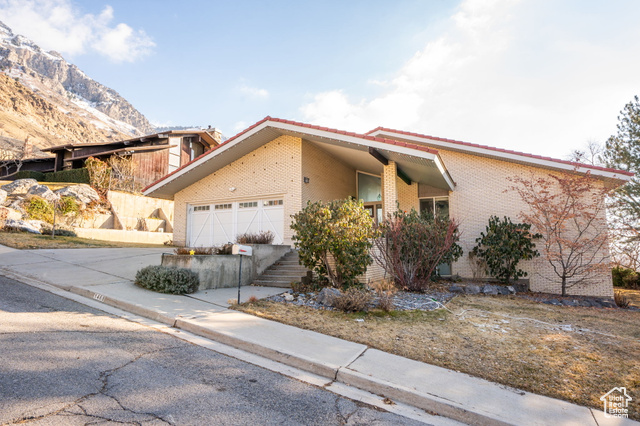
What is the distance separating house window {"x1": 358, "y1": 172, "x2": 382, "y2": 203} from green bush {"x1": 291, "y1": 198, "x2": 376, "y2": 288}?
21.2 ft

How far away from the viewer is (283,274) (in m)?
9.99

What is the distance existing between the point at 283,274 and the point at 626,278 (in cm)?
1496

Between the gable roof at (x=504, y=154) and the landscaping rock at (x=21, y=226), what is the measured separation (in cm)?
1604

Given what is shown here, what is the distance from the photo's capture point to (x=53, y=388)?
313 centimetres

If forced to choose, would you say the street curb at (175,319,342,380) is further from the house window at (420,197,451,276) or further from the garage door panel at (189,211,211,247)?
the house window at (420,197,451,276)

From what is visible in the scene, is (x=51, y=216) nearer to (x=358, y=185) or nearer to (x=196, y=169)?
(x=196, y=169)

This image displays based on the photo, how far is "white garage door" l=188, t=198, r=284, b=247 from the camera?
12.7m

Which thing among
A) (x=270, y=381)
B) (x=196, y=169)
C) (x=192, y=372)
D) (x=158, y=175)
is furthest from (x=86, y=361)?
(x=158, y=175)

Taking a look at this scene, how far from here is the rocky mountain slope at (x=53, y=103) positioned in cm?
6672

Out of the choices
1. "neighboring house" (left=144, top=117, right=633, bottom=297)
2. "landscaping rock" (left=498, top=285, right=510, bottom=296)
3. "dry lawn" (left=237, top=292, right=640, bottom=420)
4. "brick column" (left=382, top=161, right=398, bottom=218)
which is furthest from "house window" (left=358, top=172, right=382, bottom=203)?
"dry lawn" (left=237, top=292, right=640, bottom=420)

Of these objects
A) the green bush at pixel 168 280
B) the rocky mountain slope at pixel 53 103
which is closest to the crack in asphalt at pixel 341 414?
the green bush at pixel 168 280

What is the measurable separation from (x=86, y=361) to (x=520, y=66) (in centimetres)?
1320

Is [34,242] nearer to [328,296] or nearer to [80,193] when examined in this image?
[80,193]

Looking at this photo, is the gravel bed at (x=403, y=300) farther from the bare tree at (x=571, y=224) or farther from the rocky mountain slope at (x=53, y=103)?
the rocky mountain slope at (x=53, y=103)
